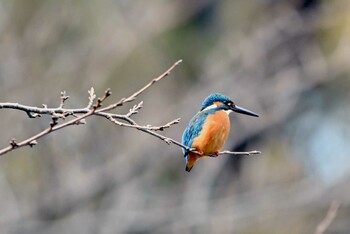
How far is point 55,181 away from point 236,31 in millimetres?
6279

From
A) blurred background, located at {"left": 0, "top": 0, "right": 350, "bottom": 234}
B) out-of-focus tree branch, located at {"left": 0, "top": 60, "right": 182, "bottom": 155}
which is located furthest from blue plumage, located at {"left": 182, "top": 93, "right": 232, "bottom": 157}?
blurred background, located at {"left": 0, "top": 0, "right": 350, "bottom": 234}

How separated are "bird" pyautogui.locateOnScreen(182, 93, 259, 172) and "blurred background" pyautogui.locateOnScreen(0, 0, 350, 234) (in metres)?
10.0

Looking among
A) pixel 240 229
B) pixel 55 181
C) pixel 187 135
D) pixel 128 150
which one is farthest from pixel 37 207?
pixel 187 135

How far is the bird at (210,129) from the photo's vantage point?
2902mm

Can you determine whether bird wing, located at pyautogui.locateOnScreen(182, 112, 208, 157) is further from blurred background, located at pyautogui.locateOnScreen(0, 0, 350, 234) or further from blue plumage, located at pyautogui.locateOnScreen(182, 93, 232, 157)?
blurred background, located at pyautogui.locateOnScreen(0, 0, 350, 234)

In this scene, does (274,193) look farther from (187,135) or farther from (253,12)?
(187,135)

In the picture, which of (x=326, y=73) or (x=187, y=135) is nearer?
(x=187, y=135)

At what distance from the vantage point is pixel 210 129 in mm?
3016

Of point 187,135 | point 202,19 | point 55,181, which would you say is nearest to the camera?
point 187,135

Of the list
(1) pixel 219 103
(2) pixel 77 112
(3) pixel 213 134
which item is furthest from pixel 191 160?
(2) pixel 77 112

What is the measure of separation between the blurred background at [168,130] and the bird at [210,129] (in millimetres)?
10032

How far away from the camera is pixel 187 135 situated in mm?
3107

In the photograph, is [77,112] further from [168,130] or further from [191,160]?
[168,130]

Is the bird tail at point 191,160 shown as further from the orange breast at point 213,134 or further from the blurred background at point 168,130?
the blurred background at point 168,130
